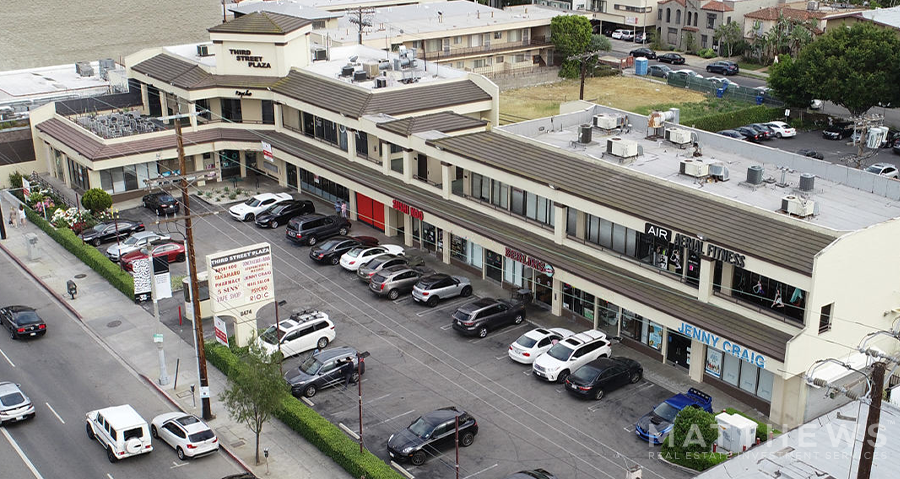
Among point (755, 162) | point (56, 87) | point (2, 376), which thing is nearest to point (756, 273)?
point (755, 162)

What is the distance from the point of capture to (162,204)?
71.2 metres

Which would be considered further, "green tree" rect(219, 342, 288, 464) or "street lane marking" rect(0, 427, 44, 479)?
"street lane marking" rect(0, 427, 44, 479)

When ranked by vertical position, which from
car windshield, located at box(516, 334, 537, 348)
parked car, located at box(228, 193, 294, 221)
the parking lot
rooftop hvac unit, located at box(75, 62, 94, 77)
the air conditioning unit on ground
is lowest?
the parking lot

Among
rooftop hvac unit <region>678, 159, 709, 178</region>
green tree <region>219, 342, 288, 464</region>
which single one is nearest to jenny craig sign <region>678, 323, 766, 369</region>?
rooftop hvac unit <region>678, 159, 709, 178</region>

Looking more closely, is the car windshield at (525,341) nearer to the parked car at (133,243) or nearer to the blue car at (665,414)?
the blue car at (665,414)

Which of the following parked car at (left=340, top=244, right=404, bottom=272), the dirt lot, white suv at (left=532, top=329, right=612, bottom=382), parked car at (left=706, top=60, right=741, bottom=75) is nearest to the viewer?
white suv at (left=532, top=329, right=612, bottom=382)

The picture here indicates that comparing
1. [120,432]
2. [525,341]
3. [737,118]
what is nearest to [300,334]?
[525,341]

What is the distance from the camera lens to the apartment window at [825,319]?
137ft

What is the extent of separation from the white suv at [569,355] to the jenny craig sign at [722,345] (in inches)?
186

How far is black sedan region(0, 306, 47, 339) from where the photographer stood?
172 ft

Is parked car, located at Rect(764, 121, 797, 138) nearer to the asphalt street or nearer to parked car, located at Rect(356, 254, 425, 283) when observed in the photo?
parked car, located at Rect(356, 254, 425, 283)

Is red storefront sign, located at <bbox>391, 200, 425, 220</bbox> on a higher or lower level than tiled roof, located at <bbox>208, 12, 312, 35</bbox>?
lower

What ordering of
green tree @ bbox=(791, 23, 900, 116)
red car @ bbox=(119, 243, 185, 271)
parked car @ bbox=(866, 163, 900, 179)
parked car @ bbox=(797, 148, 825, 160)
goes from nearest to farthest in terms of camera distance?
red car @ bbox=(119, 243, 185, 271) → parked car @ bbox=(866, 163, 900, 179) → parked car @ bbox=(797, 148, 825, 160) → green tree @ bbox=(791, 23, 900, 116)

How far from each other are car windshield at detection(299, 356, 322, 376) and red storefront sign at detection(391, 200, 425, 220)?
50.8 feet
